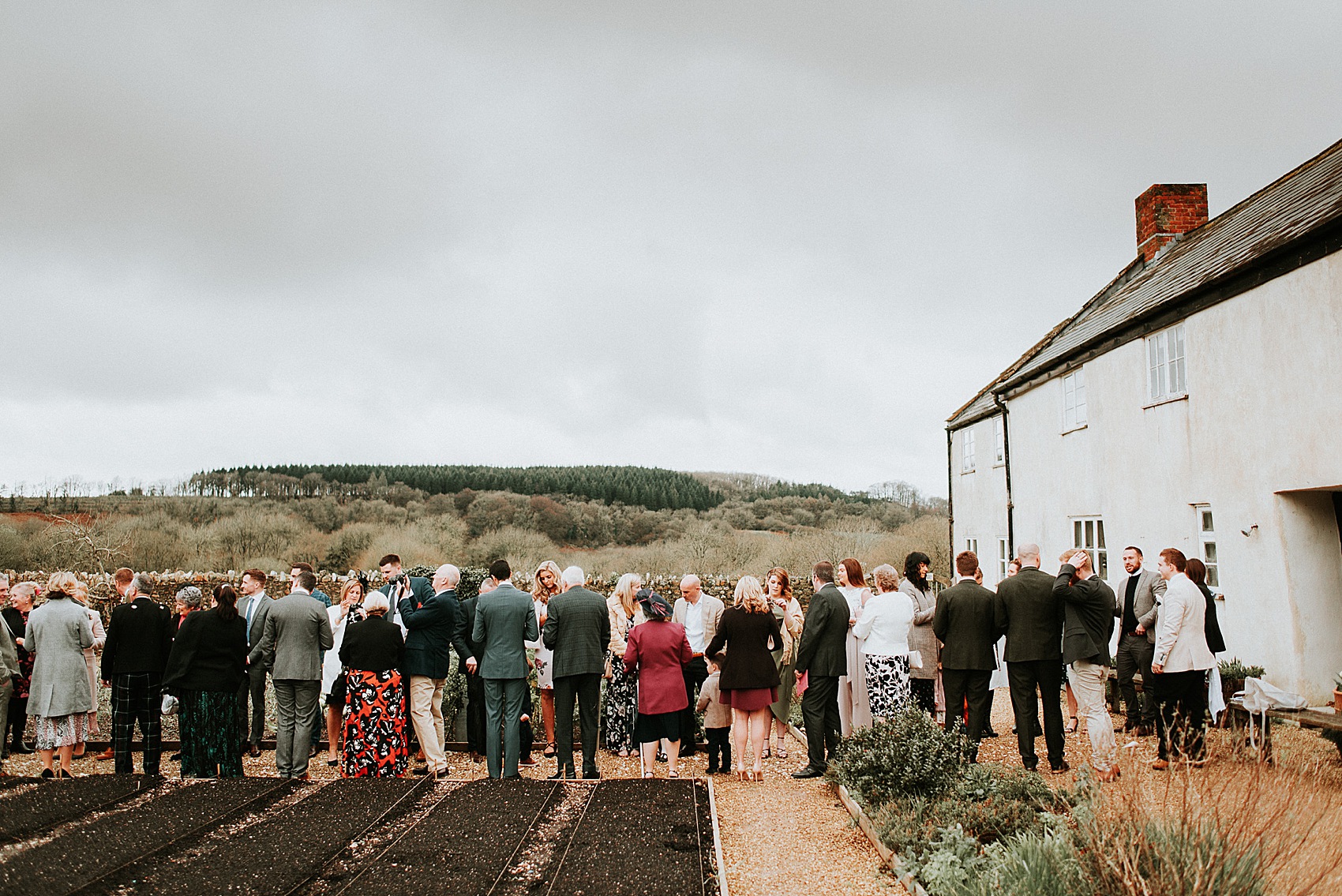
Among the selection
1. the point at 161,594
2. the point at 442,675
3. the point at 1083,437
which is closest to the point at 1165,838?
the point at 442,675

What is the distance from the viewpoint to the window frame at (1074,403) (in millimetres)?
14203

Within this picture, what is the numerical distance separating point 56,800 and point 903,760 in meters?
6.88

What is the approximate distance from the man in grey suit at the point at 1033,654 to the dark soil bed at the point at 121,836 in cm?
635

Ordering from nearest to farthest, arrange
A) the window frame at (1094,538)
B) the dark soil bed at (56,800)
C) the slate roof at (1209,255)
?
the dark soil bed at (56,800)
the slate roof at (1209,255)
the window frame at (1094,538)

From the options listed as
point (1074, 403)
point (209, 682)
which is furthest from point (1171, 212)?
point (209, 682)

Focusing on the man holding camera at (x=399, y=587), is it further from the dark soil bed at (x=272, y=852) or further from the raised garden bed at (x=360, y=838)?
the dark soil bed at (x=272, y=852)

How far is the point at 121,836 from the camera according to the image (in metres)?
5.77

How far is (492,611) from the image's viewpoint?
7773 mm

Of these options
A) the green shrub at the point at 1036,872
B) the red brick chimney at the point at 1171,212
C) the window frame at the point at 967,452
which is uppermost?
the red brick chimney at the point at 1171,212

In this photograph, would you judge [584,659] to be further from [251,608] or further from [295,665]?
[251,608]

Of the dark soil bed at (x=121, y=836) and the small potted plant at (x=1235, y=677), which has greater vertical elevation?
the small potted plant at (x=1235, y=677)

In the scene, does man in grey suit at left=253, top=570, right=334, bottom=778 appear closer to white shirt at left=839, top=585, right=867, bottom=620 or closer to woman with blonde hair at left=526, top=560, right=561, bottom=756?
woman with blonde hair at left=526, top=560, right=561, bottom=756

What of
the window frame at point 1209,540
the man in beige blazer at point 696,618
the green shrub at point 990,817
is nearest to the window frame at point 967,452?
the window frame at point 1209,540

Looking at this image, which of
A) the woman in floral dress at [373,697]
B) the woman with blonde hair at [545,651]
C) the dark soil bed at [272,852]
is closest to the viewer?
the dark soil bed at [272,852]
